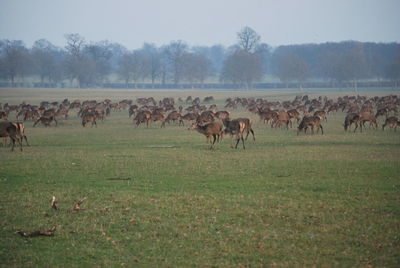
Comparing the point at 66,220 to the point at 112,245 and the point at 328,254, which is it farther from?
the point at 328,254

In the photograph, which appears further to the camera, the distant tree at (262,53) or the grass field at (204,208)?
the distant tree at (262,53)

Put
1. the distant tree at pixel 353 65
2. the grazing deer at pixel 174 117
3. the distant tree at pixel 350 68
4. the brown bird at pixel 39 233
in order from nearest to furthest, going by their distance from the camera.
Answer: the brown bird at pixel 39 233 < the grazing deer at pixel 174 117 < the distant tree at pixel 353 65 < the distant tree at pixel 350 68

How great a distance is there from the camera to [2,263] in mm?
7184

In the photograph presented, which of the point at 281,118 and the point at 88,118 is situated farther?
the point at 88,118

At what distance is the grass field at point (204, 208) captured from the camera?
747 cm

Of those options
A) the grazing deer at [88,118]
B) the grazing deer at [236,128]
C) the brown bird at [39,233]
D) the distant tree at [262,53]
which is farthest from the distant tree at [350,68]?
the brown bird at [39,233]

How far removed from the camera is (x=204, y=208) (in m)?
9.98

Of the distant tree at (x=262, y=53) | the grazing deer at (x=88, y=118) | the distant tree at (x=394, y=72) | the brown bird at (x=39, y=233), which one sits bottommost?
the brown bird at (x=39, y=233)

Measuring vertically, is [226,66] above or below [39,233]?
above

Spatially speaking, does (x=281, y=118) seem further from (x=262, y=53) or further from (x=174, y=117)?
(x=262, y=53)

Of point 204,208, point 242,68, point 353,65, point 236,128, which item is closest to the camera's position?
point 204,208

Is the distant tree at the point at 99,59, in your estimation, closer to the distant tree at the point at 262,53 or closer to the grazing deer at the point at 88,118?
the distant tree at the point at 262,53

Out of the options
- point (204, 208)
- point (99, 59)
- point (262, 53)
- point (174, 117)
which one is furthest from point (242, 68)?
point (204, 208)

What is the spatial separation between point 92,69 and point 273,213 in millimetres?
109091
